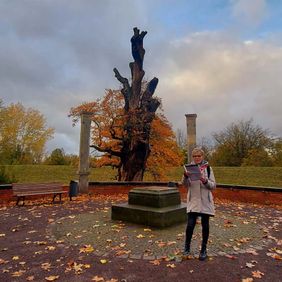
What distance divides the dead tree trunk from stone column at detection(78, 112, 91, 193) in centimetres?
367

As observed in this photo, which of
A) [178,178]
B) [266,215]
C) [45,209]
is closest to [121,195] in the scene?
[45,209]

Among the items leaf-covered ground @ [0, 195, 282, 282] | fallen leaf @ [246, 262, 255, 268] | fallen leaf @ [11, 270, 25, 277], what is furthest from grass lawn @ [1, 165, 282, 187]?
fallen leaf @ [11, 270, 25, 277]

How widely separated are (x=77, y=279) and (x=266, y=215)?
25.6 feet

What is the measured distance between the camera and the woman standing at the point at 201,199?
5.51m

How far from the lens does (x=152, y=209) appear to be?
8.26 meters

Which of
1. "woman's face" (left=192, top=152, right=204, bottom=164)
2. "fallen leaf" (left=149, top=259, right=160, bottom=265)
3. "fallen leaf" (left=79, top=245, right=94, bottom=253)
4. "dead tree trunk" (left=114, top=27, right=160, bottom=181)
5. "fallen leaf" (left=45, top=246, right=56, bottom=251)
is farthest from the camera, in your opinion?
"dead tree trunk" (left=114, top=27, right=160, bottom=181)

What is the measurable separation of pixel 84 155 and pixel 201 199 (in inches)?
403

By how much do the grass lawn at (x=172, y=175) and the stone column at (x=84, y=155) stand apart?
11.6m

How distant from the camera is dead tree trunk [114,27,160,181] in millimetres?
18391

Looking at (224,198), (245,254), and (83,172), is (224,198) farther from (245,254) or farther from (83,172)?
(245,254)

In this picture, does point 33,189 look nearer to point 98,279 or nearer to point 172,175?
point 98,279

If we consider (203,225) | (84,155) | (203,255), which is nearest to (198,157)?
(203,225)

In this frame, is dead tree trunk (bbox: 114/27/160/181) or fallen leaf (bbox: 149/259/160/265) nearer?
fallen leaf (bbox: 149/259/160/265)

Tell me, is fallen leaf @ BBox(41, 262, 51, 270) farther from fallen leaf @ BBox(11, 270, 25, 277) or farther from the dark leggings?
the dark leggings
